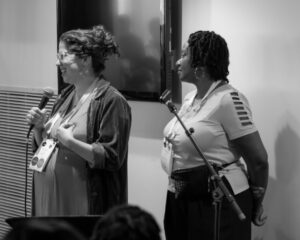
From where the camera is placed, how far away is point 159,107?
320 cm

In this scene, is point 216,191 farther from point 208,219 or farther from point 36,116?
point 36,116

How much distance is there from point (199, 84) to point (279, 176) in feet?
1.96

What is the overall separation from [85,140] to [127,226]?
1.39m

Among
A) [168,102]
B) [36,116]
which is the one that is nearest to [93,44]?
[36,116]

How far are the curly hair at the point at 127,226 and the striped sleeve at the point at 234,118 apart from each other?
1.26 metres

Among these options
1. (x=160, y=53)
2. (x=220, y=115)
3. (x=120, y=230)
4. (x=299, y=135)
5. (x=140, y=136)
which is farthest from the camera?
(x=140, y=136)

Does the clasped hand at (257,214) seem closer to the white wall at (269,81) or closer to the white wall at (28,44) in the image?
the white wall at (269,81)

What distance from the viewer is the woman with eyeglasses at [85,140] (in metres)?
2.49

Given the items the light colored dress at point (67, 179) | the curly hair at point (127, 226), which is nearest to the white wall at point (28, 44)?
the light colored dress at point (67, 179)

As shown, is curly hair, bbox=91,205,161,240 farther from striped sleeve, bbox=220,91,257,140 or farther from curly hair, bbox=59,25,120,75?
curly hair, bbox=59,25,120,75

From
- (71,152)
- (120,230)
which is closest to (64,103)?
(71,152)

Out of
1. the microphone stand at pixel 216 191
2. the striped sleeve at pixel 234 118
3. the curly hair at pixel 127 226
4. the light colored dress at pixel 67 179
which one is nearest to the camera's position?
the curly hair at pixel 127 226

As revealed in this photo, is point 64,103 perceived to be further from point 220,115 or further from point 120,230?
point 120,230

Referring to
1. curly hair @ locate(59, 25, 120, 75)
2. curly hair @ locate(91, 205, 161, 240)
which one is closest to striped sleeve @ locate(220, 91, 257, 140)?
curly hair @ locate(59, 25, 120, 75)
